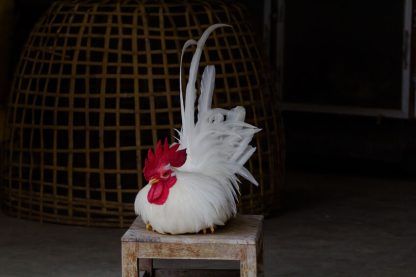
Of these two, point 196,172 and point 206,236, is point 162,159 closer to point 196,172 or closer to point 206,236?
point 196,172

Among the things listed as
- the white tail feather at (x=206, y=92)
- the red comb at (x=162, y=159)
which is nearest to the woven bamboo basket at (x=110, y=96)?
the white tail feather at (x=206, y=92)

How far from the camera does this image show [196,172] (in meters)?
3.67

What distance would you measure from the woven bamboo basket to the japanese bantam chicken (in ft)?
5.04

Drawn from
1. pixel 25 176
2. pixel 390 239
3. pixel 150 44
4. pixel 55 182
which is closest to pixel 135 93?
pixel 150 44

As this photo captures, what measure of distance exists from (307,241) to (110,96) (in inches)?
47.9

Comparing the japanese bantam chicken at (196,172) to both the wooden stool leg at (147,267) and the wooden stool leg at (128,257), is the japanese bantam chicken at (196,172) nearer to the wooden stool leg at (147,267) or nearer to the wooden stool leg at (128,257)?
the wooden stool leg at (128,257)

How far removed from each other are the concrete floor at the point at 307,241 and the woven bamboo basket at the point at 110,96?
0.17 m

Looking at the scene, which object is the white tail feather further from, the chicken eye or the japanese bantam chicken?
the chicken eye

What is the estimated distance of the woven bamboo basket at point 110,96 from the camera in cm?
538

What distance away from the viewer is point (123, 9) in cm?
551

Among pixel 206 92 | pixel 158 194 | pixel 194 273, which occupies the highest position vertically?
pixel 206 92

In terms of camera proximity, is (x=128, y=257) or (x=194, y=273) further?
(x=194, y=273)

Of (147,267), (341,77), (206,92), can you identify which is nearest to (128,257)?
(147,267)

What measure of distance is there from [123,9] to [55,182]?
96 centimetres
